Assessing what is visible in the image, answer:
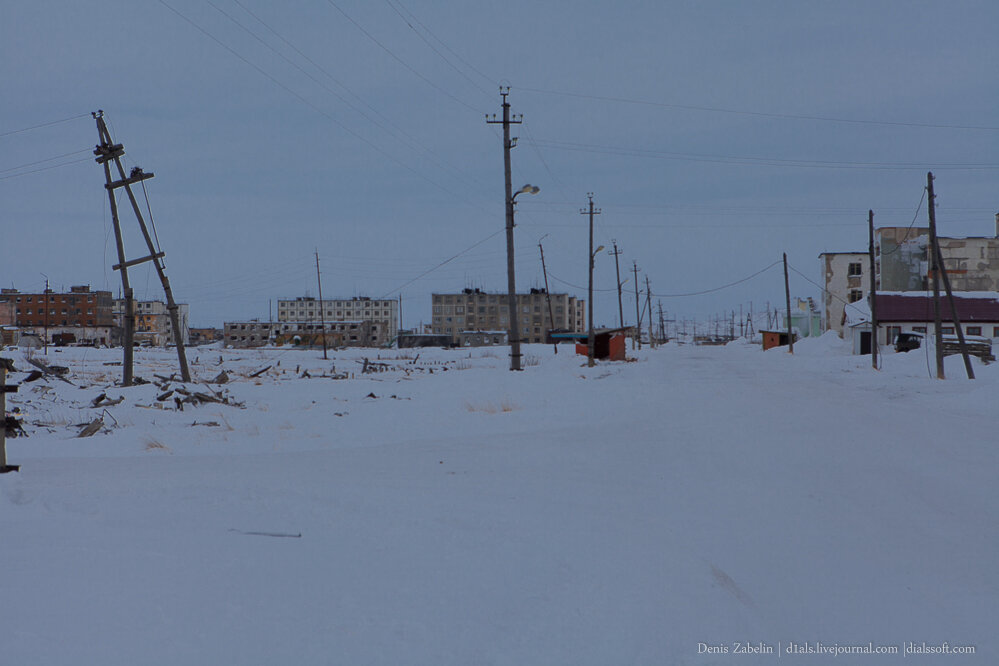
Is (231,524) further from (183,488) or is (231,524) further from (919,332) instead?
(919,332)

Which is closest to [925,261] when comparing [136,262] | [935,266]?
[935,266]

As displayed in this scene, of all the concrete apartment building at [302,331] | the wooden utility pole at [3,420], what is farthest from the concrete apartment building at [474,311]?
the wooden utility pole at [3,420]

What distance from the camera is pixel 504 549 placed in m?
5.14

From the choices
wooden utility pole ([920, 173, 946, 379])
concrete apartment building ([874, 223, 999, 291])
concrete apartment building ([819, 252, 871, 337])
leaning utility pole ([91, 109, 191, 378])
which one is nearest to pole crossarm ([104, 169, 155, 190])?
leaning utility pole ([91, 109, 191, 378])

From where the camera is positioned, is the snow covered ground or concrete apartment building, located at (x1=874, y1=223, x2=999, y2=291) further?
concrete apartment building, located at (x1=874, y1=223, x2=999, y2=291)

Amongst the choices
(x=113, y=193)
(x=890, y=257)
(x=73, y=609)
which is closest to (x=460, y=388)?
(x=113, y=193)

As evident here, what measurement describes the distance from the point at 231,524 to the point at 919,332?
5512 cm

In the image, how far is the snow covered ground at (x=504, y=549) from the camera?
375 centimetres

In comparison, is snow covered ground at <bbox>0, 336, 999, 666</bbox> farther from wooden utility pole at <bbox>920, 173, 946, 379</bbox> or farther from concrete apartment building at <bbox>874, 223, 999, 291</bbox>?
concrete apartment building at <bbox>874, 223, 999, 291</bbox>

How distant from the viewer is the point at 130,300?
2239 centimetres

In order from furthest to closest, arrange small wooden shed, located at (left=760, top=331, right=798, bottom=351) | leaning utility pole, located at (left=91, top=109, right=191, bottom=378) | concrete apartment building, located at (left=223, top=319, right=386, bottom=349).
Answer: concrete apartment building, located at (left=223, top=319, right=386, bottom=349)
small wooden shed, located at (left=760, top=331, right=798, bottom=351)
leaning utility pole, located at (left=91, top=109, right=191, bottom=378)

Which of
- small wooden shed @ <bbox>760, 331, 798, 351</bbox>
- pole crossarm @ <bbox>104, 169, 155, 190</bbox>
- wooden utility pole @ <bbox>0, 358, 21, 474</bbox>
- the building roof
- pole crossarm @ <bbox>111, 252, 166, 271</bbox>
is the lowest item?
small wooden shed @ <bbox>760, 331, 798, 351</bbox>

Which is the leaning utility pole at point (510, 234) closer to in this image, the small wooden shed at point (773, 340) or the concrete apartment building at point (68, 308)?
the small wooden shed at point (773, 340)

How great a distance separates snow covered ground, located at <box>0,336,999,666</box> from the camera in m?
3.75
